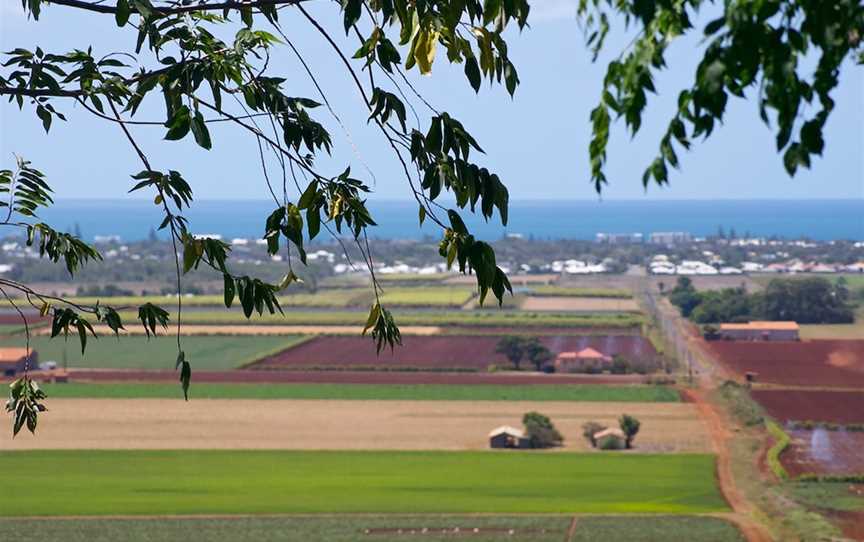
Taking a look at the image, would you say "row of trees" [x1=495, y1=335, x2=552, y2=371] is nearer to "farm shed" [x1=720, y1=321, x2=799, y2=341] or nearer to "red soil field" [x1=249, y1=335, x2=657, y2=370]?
"red soil field" [x1=249, y1=335, x2=657, y2=370]

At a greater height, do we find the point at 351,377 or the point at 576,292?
the point at 576,292

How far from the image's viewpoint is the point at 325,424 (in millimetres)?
32844

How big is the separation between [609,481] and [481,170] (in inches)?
919

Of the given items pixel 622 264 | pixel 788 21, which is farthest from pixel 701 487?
pixel 622 264

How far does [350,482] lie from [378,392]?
12249mm

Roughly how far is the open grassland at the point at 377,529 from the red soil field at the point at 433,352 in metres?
19.4

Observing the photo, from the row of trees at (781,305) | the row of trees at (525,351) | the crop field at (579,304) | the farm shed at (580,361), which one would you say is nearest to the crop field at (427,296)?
the crop field at (579,304)

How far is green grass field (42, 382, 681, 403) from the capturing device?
36.9 meters

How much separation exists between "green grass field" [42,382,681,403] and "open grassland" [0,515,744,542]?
551 inches

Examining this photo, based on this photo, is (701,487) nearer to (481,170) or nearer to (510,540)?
(510,540)

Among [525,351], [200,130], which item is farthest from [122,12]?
[525,351]

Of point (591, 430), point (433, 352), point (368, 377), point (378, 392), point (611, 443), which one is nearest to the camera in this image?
point (611, 443)

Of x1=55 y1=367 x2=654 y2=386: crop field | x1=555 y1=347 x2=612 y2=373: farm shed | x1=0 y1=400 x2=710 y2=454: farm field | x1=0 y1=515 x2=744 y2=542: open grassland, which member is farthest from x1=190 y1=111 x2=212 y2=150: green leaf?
x1=555 y1=347 x2=612 y2=373: farm shed

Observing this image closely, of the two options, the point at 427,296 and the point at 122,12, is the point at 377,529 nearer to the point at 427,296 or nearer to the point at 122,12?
the point at 122,12
